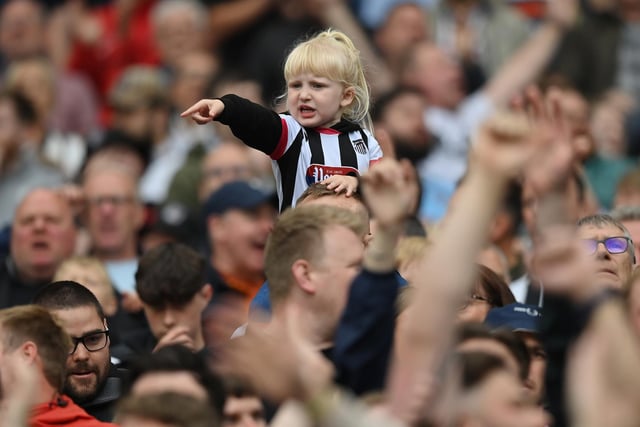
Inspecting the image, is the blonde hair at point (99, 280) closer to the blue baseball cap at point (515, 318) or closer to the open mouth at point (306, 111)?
the open mouth at point (306, 111)

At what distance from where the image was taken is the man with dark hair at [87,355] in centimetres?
696

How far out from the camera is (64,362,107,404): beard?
6940 millimetres

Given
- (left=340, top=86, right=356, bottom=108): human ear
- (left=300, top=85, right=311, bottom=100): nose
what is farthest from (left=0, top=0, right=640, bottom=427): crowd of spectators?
(left=340, top=86, right=356, bottom=108): human ear

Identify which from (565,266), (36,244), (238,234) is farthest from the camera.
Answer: (238,234)

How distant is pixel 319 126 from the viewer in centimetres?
718

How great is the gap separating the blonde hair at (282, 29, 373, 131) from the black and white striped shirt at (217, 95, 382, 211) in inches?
4.6

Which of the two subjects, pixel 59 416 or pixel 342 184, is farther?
pixel 342 184

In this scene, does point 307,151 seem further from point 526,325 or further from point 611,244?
point 611,244

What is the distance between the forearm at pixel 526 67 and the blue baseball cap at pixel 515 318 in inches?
155

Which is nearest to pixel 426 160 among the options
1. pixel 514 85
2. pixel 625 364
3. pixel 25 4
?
pixel 514 85

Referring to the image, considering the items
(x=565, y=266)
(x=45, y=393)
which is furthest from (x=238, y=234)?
(x=565, y=266)

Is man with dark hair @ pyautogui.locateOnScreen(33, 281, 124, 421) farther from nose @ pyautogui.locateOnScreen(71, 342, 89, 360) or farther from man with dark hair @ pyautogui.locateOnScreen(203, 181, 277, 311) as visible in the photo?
man with dark hair @ pyautogui.locateOnScreen(203, 181, 277, 311)

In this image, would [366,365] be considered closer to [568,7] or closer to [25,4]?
[568,7]

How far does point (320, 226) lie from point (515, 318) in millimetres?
1523
